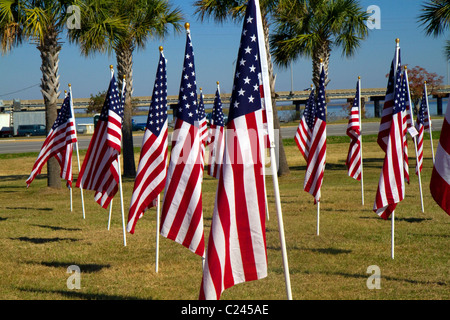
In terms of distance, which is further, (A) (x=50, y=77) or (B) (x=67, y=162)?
(A) (x=50, y=77)

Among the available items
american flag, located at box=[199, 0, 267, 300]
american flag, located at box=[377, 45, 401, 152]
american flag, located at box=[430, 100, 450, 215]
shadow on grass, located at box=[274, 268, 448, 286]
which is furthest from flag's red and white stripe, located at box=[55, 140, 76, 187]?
american flag, located at box=[430, 100, 450, 215]

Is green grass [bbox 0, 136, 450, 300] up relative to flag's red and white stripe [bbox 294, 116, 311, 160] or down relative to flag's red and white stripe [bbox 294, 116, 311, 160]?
down

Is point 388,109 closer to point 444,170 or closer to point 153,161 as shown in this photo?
point 444,170

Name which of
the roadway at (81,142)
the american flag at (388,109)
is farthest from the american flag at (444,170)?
the roadway at (81,142)

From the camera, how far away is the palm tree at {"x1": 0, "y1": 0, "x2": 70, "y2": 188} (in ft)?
58.1

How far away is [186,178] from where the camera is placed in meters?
7.57

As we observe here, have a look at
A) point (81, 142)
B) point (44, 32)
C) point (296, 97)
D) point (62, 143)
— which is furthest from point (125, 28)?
point (296, 97)

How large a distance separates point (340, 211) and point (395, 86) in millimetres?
5514

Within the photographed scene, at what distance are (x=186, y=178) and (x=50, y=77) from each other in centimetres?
1374

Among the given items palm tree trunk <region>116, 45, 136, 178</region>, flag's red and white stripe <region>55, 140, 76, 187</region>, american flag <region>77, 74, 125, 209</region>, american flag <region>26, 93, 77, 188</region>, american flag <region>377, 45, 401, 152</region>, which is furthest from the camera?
palm tree trunk <region>116, 45, 136, 178</region>

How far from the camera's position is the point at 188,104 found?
7961mm

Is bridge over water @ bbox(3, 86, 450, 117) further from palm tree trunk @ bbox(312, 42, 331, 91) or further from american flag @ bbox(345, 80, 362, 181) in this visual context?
american flag @ bbox(345, 80, 362, 181)

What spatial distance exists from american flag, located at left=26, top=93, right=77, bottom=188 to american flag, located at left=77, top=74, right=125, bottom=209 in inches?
128
